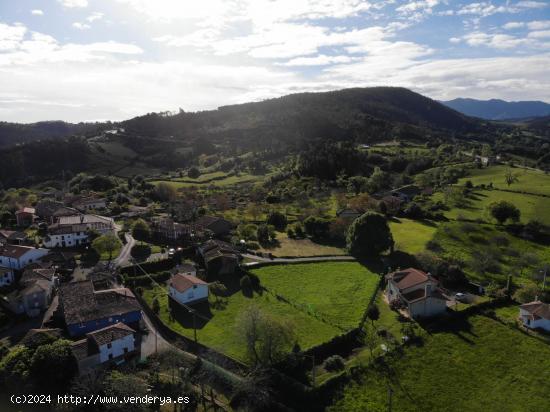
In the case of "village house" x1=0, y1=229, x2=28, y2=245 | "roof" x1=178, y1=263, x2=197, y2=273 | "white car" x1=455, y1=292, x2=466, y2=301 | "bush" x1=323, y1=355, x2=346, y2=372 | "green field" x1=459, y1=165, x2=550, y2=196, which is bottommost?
"bush" x1=323, y1=355, x2=346, y2=372

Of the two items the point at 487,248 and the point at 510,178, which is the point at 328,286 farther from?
the point at 510,178

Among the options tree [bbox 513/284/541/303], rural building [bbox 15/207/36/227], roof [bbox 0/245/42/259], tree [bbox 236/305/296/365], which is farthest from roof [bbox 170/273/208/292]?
rural building [bbox 15/207/36/227]

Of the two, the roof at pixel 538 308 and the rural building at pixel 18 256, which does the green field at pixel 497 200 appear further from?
the rural building at pixel 18 256

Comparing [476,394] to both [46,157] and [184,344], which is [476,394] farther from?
[46,157]

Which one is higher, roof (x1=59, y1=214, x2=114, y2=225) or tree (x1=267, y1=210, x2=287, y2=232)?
roof (x1=59, y1=214, x2=114, y2=225)

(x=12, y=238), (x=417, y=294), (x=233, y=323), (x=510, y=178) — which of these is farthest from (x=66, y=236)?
(x=510, y=178)

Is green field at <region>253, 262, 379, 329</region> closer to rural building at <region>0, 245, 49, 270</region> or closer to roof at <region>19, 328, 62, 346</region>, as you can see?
roof at <region>19, 328, 62, 346</region>

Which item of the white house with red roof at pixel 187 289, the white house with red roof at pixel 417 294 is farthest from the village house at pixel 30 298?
the white house with red roof at pixel 417 294
